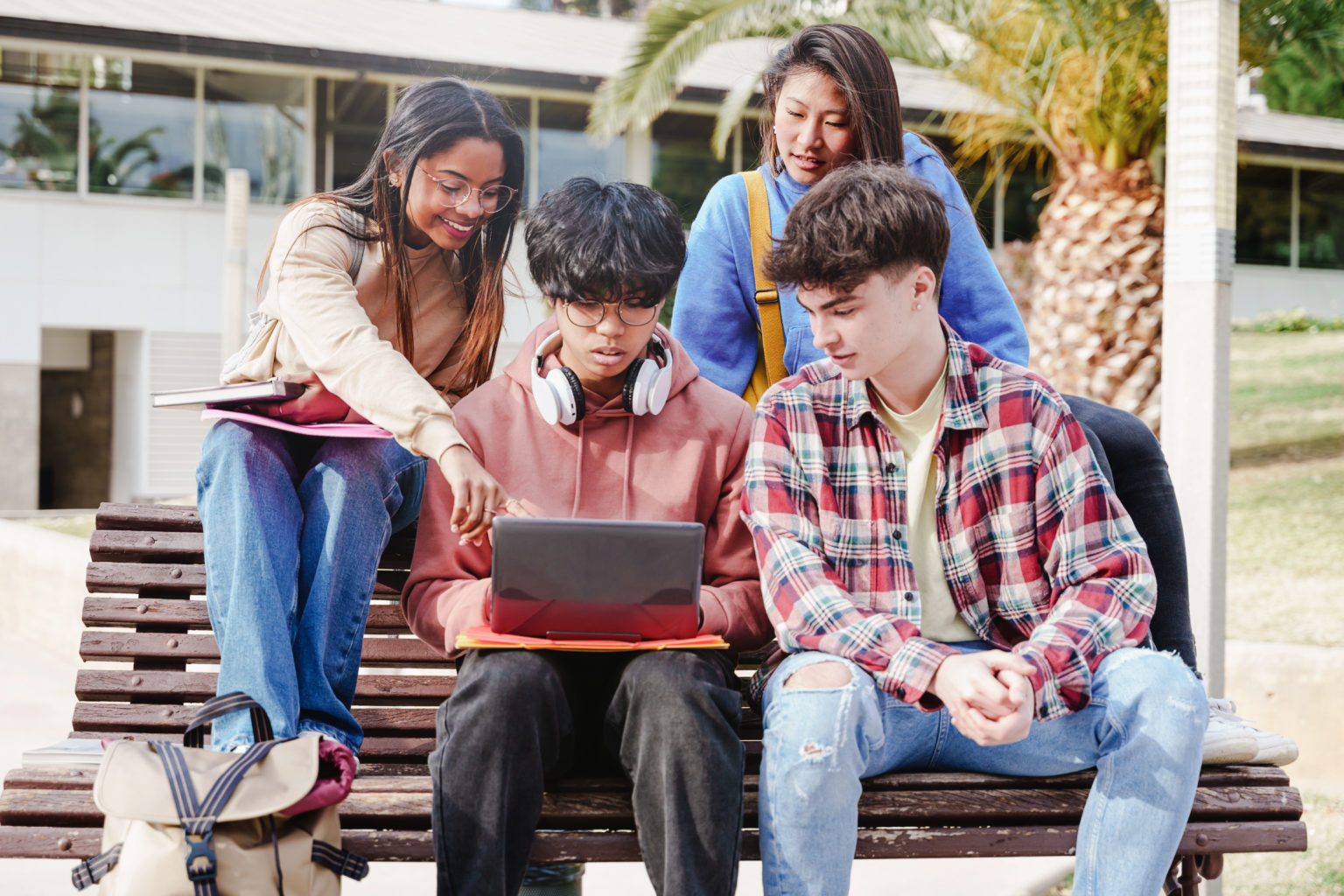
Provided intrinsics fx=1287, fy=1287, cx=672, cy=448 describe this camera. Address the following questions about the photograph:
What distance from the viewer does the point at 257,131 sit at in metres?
15.7

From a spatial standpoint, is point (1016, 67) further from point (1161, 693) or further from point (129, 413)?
point (129, 413)

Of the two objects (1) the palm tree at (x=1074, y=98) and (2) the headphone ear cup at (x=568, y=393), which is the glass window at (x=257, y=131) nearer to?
(1) the palm tree at (x=1074, y=98)

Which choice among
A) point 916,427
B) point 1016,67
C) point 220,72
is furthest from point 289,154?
point 916,427

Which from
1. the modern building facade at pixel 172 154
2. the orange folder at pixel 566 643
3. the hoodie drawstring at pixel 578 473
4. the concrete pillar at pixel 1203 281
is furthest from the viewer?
the modern building facade at pixel 172 154

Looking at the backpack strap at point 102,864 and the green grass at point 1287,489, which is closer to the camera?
the backpack strap at point 102,864

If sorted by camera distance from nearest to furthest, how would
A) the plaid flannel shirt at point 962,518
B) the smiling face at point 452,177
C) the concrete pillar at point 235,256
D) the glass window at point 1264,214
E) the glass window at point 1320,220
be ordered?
the plaid flannel shirt at point 962,518
the smiling face at point 452,177
the concrete pillar at point 235,256
the glass window at point 1264,214
the glass window at point 1320,220

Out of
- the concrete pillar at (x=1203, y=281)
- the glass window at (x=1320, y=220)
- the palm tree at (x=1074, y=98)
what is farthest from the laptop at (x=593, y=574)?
the glass window at (x=1320, y=220)

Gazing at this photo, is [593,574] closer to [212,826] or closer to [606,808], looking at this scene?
[606,808]

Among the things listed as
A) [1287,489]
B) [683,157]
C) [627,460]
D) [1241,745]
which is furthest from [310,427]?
[683,157]

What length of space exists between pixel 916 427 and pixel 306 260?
1.44 meters

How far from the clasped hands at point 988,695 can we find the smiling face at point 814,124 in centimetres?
135

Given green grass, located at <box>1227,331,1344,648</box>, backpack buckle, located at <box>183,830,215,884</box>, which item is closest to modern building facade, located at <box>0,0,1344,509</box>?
green grass, located at <box>1227,331,1344,648</box>

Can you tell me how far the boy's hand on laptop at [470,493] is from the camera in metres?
2.56

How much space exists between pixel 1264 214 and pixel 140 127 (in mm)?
16588
